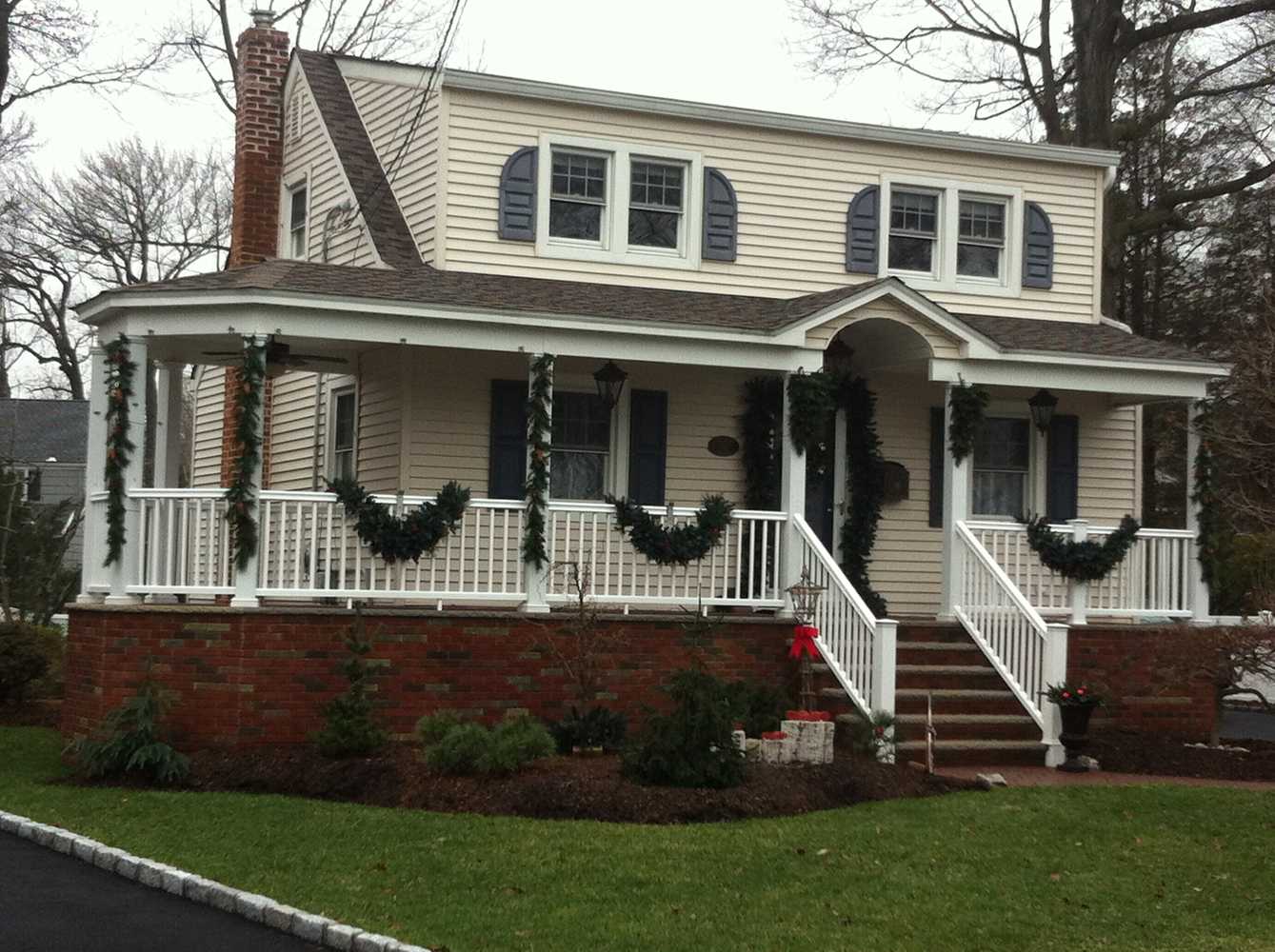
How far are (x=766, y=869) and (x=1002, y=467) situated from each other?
31.3 ft

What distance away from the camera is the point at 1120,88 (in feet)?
112

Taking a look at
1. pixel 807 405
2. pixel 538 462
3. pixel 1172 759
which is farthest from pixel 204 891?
pixel 1172 759

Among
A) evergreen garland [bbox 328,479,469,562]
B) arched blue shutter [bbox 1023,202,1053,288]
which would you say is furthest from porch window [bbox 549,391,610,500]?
arched blue shutter [bbox 1023,202,1053,288]

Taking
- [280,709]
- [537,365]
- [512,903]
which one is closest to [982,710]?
[537,365]

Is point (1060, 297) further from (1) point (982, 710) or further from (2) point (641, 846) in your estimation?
(2) point (641, 846)

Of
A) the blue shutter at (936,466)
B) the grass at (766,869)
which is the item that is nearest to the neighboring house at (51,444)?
the blue shutter at (936,466)

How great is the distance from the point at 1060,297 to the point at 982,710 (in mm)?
6329

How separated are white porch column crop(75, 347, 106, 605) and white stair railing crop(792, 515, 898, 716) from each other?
6004mm

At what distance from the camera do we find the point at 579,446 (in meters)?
17.1

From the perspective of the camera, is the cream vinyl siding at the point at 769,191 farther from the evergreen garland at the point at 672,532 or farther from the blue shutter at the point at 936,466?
the evergreen garland at the point at 672,532

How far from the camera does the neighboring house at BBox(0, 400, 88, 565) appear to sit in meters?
47.5

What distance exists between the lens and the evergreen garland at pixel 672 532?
15.2 meters

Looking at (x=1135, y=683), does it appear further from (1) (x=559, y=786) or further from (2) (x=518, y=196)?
(2) (x=518, y=196)

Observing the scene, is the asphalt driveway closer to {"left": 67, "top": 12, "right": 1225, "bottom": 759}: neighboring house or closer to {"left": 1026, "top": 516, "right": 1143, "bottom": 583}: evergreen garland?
{"left": 67, "top": 12, "right": 1225, "bottom": 759}: neighboring house
